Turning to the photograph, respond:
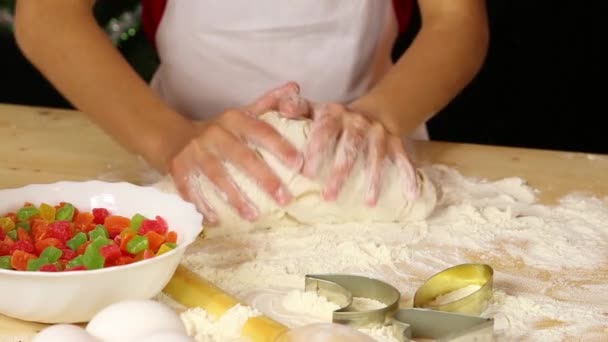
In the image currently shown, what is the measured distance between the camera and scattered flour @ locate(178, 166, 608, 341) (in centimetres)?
89

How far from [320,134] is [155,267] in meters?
0.33

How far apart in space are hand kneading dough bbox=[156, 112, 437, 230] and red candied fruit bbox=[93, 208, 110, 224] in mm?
160

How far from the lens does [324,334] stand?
72cm

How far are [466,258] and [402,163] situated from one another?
0.16 meters

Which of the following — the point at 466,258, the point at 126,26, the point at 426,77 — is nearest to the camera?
the point at 466,258

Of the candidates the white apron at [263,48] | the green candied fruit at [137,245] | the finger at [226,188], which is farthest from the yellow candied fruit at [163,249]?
the white apron at [263,48]

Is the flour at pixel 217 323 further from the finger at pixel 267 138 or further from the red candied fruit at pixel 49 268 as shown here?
the finger at pixel 267 138

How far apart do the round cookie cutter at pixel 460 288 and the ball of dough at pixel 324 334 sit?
0.47 ft

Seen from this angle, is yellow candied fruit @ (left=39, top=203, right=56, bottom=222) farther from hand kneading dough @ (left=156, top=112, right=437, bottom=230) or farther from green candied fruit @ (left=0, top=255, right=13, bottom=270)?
hand kneading dough @ (left=156, top=112, right=437, bottom=230)

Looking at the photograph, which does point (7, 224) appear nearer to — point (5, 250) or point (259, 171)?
point (5, 250)

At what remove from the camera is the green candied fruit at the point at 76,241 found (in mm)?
855

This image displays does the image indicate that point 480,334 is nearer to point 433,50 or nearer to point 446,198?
point 446,198

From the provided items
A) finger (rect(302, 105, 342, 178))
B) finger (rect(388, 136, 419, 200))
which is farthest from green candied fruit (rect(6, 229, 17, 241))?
finger (rect(388, 136, 419, 200))

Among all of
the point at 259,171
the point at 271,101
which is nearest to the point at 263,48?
the point at 271,101
